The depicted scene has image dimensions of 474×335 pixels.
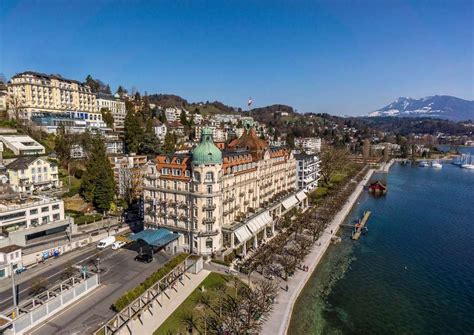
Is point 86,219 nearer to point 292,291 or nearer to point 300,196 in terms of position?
point 292,291

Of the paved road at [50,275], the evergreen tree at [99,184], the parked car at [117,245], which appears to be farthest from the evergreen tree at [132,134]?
the parked car at [117,245]

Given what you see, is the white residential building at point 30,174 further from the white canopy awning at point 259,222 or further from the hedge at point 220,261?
the white canopy awning at point 259,222

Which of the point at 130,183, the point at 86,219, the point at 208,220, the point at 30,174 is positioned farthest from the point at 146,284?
the point at 30,174

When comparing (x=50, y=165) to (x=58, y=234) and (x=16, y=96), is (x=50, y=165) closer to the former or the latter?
(x=58, y=234)

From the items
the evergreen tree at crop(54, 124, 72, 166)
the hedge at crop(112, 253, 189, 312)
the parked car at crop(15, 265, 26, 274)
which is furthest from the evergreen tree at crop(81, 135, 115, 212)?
the hedge at crop(112, 253, 189, 312)

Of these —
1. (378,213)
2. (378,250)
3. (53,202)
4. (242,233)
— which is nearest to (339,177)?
(378,213)

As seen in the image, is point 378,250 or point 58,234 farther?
point 378,250
